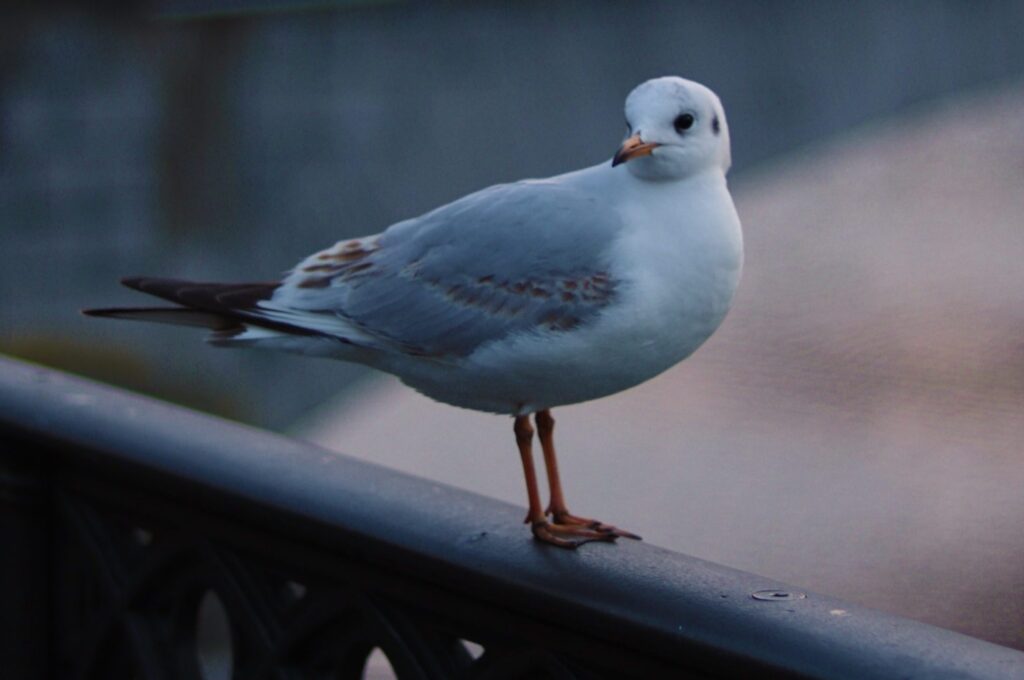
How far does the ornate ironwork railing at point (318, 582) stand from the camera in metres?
0.95

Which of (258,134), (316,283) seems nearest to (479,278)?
(316,283)

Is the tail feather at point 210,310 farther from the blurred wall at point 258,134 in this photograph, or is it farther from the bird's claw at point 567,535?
the blurred wall at point 258,134

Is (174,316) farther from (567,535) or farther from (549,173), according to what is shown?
(549,173)

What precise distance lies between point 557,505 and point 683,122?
1.31ft

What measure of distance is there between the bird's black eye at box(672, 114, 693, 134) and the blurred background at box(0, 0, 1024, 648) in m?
2.36

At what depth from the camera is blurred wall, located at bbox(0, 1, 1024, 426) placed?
18.2 ft

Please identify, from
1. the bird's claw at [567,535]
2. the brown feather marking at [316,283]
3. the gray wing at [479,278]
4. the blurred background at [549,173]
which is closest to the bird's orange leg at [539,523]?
the bird's claw at [567,535]

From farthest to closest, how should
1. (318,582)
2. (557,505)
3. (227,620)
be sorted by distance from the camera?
1. (557,505)
2. (227,620)
3. (318,582)

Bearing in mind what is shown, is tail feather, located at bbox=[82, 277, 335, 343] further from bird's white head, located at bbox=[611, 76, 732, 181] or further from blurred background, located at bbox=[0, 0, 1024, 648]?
blurred background, located at bbox=[0, 0, 1024, 648]

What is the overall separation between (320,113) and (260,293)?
15.7 ft

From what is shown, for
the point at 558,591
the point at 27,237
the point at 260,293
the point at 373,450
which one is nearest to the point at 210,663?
the point at 373,450

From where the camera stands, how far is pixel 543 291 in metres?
1.33

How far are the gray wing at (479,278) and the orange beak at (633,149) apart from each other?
8 centimetres

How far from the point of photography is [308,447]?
1351 millimetres
